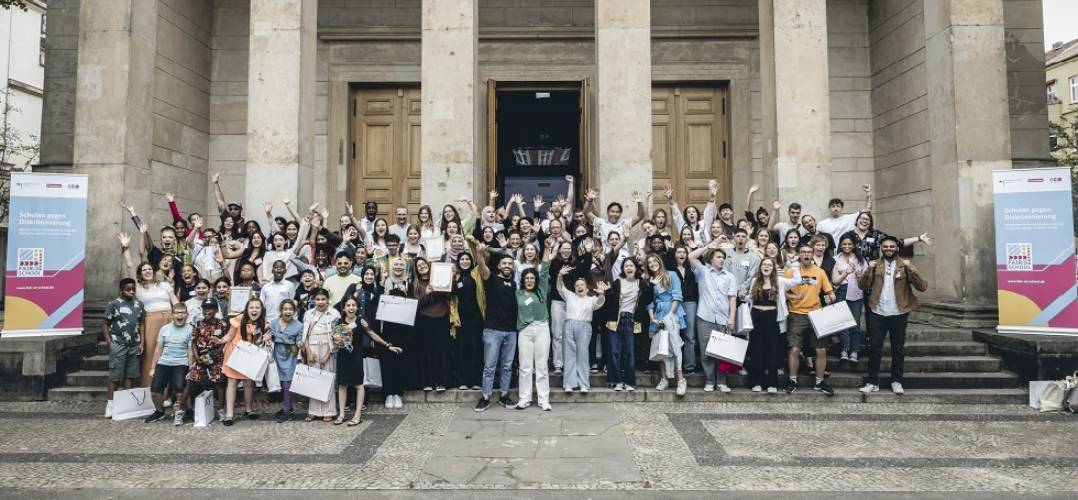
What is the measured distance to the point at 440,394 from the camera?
808 centimetres

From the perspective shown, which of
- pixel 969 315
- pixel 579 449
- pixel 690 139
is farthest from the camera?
pixel 690 139

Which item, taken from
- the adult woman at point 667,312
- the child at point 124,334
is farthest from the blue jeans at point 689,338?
the child at point 124,334

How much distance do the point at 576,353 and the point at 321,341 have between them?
3182mm

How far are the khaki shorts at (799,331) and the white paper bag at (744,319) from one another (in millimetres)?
517

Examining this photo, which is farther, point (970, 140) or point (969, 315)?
point (970, 140)

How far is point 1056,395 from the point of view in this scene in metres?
7.59

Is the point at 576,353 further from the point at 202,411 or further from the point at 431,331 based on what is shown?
the point at 202,411

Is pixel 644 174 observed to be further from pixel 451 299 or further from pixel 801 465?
pixel 801 465

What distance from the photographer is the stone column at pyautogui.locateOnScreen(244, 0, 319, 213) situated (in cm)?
1033

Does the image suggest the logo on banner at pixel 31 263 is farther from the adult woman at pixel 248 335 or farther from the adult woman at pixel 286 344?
the adult woman at pixel 286 344

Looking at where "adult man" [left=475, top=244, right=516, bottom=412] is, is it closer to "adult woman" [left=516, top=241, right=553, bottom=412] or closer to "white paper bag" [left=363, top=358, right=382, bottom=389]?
"adult woman" [left=516, top=241, right=553, bottom=412]

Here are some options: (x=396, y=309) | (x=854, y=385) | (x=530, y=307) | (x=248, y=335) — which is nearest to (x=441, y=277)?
(x=396, y=309)

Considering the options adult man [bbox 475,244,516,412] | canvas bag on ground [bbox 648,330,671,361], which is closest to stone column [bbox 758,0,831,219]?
canvas bag on ground [bbox 648,330,671,361]

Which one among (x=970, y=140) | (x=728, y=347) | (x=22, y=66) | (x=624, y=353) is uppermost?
(x=22, y=66)
